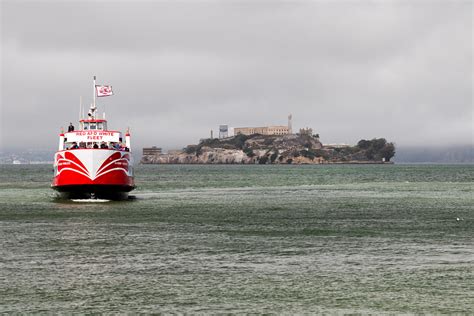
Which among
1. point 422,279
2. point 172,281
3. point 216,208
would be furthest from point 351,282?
point 216,208

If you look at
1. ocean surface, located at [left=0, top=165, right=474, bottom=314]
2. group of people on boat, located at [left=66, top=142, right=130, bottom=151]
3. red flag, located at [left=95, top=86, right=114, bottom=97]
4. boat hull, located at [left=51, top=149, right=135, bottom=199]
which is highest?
red flag, located at [left=95, top=86, right=114, bottom=97]

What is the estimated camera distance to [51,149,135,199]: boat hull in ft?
186

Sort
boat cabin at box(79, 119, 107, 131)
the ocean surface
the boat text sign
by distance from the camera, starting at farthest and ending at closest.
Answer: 1. boat cabin at box(79, 119, 107, 131)
2. the boat text sign
3. the ocean surface

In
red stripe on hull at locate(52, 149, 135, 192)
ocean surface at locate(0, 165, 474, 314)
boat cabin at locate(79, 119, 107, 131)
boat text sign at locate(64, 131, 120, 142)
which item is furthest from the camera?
boat cabin at locate(79, 119, 107, 131)

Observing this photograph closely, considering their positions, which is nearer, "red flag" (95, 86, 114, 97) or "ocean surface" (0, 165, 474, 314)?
"ocean surface" (0, 165, 474, 314)

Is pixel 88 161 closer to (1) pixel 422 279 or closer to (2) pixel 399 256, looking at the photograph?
(2) pixel 399 256

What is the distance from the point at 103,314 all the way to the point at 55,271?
6.78 metres

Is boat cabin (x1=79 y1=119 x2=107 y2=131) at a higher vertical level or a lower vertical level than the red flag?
lower

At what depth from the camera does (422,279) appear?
23406mm

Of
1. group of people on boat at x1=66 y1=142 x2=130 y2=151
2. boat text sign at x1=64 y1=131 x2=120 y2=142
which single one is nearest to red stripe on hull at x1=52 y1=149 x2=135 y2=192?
group of people on boat at x1=66 y1=142 x2=130 y2=151

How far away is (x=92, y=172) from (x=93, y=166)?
1.93ft

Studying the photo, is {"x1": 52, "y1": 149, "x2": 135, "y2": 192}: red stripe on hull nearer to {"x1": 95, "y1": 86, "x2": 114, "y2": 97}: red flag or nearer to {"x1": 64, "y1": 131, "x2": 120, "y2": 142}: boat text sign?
{"x1": 64, "y1": 131, "x2": 120, "y2": 142}: boat text sign

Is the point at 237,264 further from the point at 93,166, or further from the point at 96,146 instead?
the point at 96,146

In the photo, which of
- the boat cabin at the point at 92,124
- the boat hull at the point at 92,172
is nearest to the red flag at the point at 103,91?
the boat cabin at the point at 92,124
